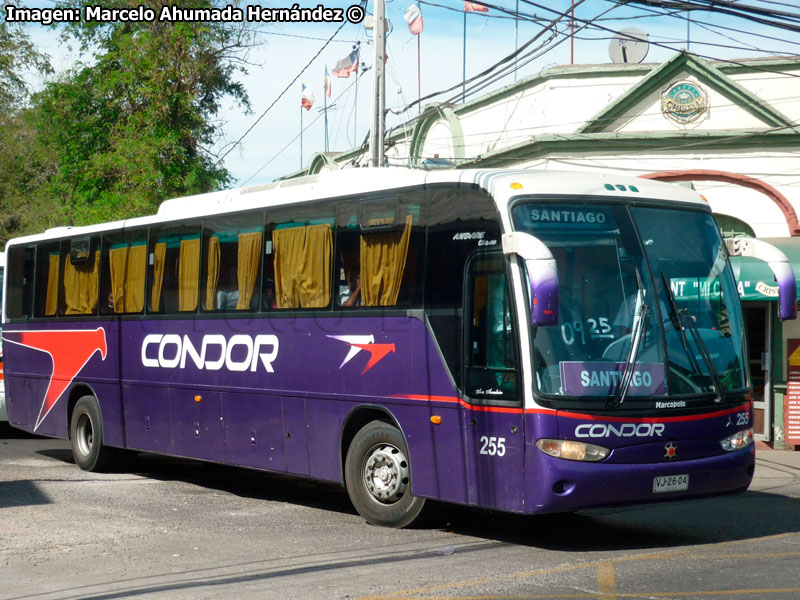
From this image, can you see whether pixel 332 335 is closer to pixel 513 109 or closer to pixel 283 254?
pixel 283 254

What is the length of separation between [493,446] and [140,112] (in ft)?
64.0

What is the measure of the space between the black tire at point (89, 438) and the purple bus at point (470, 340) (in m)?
2.18

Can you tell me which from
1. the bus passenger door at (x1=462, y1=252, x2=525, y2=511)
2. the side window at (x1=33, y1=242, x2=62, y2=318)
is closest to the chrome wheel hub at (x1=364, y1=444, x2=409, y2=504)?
the bus passenger door at (x1=462, y1=252, x2=525, y2=511)

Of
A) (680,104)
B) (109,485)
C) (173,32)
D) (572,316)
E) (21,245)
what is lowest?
(109,485)

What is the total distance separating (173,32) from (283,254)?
16053 mm

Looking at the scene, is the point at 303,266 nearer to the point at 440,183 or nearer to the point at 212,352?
the point at 212,352

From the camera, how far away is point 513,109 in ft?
75.2

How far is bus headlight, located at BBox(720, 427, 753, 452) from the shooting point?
956 cm

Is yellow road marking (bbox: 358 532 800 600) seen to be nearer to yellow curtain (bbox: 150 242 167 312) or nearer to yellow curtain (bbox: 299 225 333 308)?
yellow curtain (bbox: 299 225 333 308)

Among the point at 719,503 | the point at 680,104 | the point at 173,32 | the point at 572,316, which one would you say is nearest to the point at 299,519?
the point at 572,316

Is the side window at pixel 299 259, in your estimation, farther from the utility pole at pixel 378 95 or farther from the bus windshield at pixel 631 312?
the utility pole at pixel 378 95

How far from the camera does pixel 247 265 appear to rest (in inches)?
481

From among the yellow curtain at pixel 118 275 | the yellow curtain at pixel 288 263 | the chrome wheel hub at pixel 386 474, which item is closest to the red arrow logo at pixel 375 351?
the chrome wheel hub at pixel 386 474

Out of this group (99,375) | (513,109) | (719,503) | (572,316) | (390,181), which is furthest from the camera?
(513,109)
